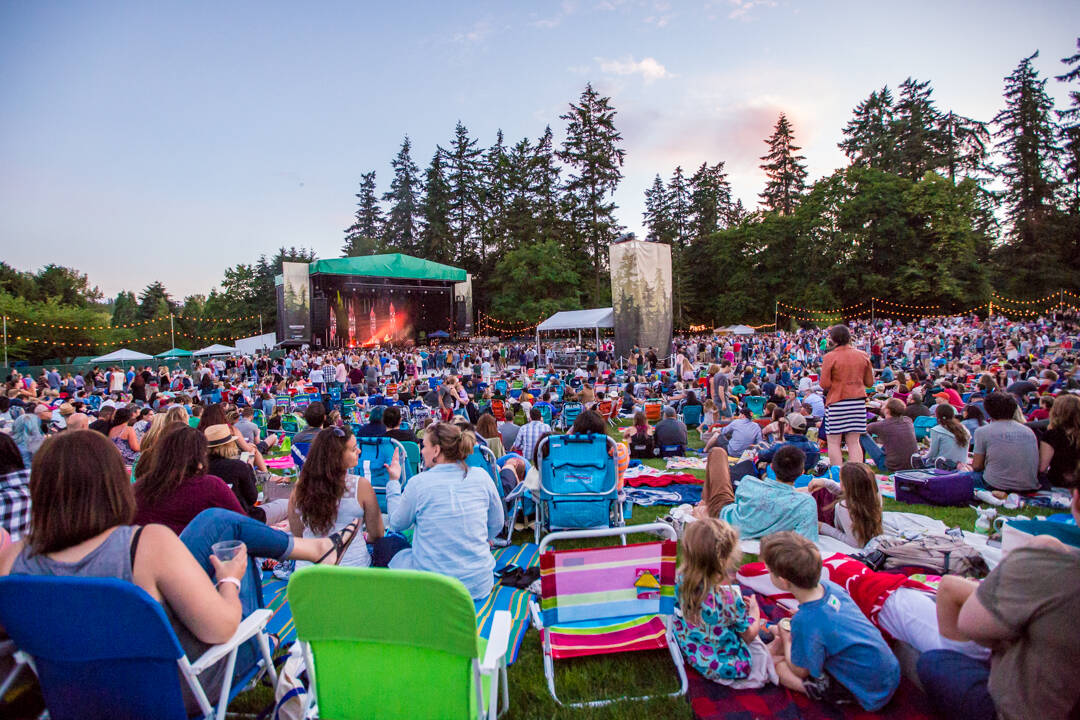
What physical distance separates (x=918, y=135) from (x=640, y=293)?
3392 centimetres

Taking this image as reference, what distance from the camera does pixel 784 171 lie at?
45.1 metres

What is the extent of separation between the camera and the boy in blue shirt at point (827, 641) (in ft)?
6.99

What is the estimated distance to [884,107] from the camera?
42.1 m

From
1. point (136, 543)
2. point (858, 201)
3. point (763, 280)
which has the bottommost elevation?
point (136, 543)

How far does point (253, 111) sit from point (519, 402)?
1969 cm

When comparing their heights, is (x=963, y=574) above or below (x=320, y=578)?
below

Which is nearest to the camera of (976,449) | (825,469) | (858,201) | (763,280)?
(976,449)

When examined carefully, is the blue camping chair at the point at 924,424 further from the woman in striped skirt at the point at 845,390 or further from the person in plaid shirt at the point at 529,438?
the person in plaid shirt at the point at 529,438

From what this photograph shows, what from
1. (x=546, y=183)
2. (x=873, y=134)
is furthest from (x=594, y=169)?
(x=873, y=134)

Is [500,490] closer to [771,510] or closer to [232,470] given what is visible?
[232,470]

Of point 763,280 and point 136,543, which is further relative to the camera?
point 763,280

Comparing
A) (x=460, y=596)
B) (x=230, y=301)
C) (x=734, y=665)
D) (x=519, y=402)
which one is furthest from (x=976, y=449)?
(x=230, y=301)

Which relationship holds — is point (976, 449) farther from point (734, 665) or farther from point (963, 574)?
point (734, 665)

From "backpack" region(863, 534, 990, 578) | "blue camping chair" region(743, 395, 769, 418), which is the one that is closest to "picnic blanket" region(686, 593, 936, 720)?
"backpack" region(863, 534, 990, 578)
